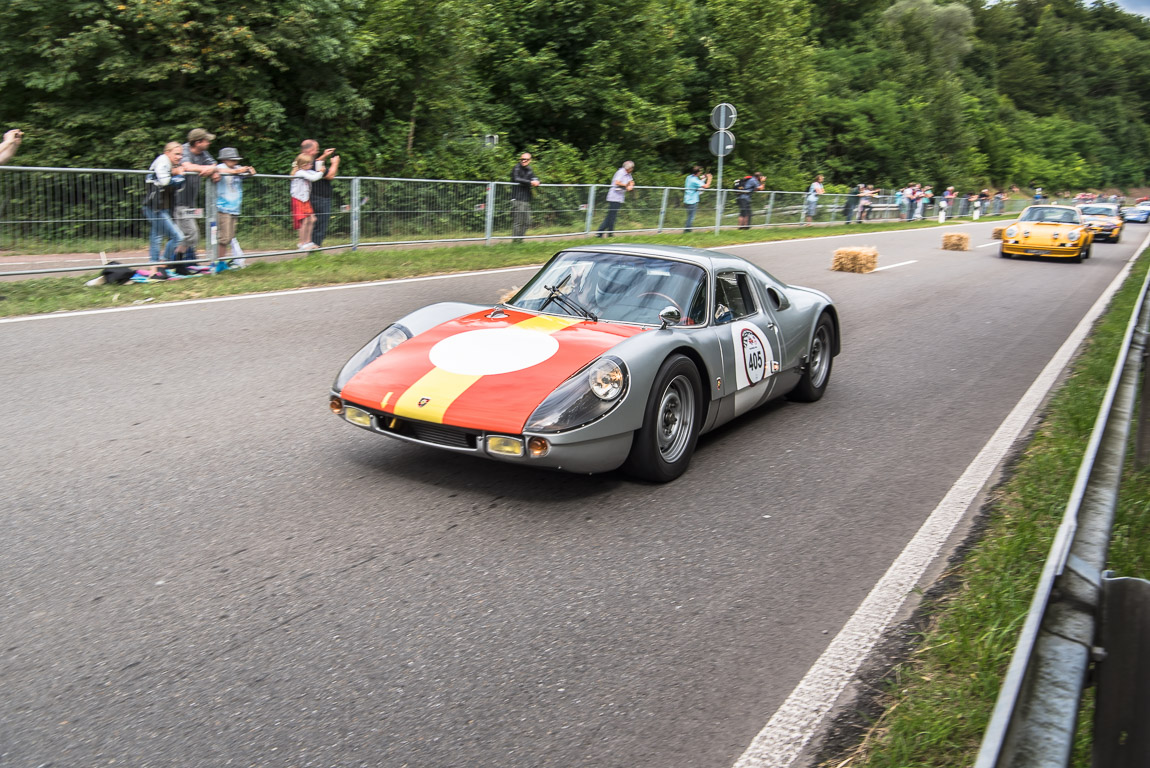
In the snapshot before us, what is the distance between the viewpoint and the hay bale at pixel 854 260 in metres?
17.9

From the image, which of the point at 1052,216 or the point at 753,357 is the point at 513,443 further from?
the point at 1052,216

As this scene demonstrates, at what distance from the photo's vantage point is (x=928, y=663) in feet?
11.0

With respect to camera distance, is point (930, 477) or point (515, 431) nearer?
point (515, 431)

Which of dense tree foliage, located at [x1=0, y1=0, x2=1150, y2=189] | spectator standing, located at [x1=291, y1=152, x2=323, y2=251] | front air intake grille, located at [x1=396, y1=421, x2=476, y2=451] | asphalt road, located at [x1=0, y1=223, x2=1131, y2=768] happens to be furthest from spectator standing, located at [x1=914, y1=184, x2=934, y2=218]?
front air intake grille, located at [x1=396, y1=421, x2=476, y2=451]

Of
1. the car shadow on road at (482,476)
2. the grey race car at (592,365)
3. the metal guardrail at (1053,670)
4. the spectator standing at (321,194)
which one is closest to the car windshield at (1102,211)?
the spectator standing at (321,194)

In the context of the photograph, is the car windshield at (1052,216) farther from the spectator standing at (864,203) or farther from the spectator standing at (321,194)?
the spectator standing at (321,194)

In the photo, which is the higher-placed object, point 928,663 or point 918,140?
point 918,140

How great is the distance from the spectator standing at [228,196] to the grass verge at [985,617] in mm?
9691

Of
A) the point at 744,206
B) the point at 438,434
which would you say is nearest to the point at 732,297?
the point at 438,434

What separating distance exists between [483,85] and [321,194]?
16.5m

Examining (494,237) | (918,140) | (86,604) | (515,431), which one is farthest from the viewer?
(918,140)

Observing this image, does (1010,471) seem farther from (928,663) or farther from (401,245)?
(401,245)

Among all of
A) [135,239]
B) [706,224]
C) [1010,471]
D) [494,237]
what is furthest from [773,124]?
[1010,471]

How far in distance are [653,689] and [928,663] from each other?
978mm
